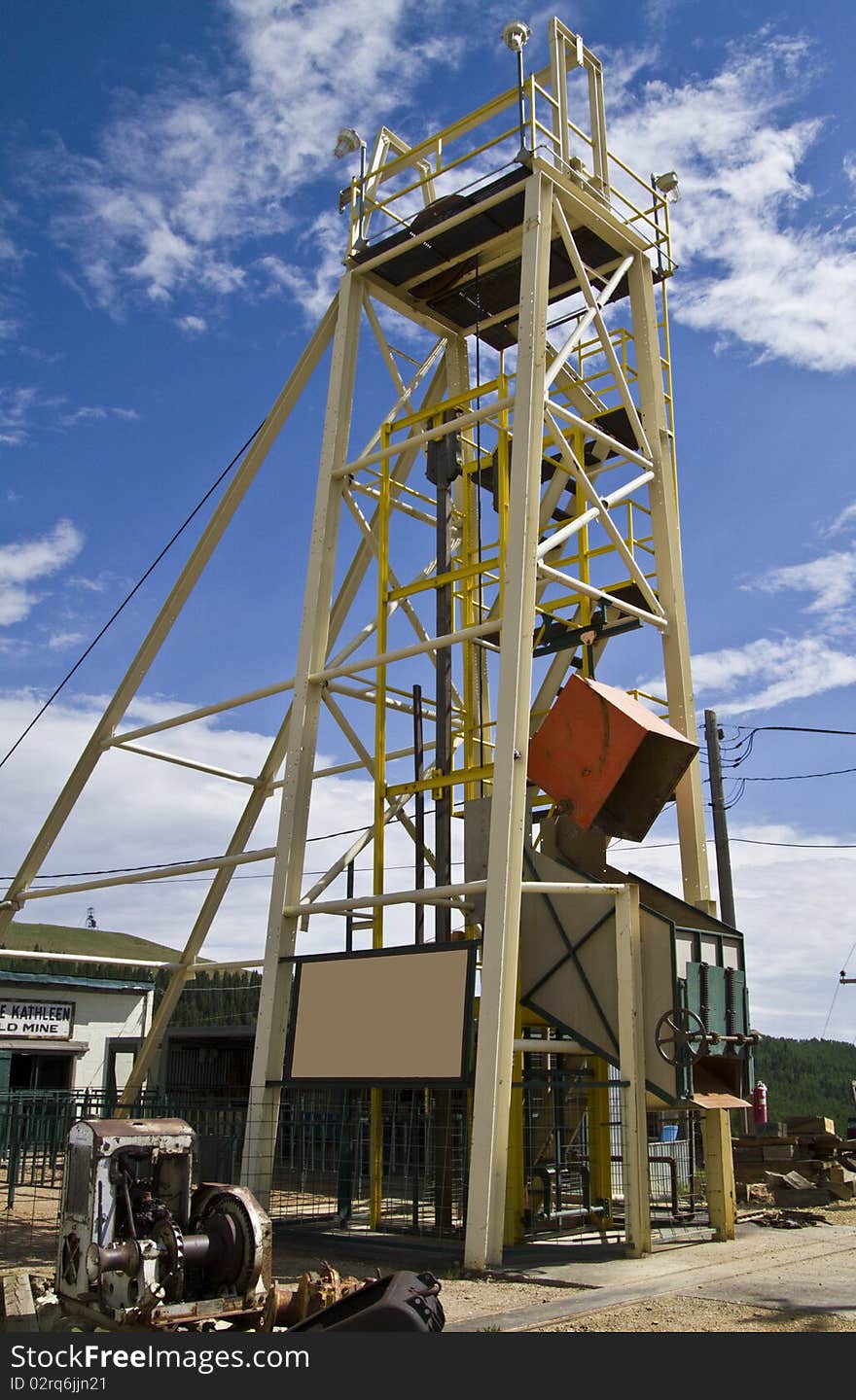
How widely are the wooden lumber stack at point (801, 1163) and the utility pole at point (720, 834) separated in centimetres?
518

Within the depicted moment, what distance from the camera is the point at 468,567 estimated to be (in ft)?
49.9

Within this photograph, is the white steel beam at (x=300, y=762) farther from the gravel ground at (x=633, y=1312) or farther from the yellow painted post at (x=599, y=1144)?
the yellow painted post at (x=599, y=1144)

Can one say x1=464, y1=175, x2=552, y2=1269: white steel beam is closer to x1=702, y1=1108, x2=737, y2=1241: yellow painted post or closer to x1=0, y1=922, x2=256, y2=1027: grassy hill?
x1=702, y1=1108, x2=737, y2=1241: yellow painted post

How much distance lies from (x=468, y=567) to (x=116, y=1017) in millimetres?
21741

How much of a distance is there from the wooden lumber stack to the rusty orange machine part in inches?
281

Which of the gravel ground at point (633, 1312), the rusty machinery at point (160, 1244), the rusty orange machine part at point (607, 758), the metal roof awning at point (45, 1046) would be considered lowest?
the gravel ground at point (633, 1312)

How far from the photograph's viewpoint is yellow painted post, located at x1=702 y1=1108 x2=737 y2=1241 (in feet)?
43.9

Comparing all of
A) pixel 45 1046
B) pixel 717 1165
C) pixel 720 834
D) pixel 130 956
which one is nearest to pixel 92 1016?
pixel 45 1046

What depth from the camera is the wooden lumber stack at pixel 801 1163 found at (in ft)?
58.4

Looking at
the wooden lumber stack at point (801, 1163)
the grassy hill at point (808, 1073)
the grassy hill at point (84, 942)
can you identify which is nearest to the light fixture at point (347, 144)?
the wooden lumber stack at point (801, 1163)

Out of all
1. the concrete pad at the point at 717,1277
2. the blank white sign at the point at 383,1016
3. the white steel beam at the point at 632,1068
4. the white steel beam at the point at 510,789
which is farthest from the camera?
the blank white sign at the point at 383,1016

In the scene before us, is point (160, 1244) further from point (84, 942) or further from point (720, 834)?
point (84, 942)

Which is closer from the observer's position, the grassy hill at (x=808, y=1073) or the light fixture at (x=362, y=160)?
the light fixture at (x=362, y=160)

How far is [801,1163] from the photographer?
744 inches
